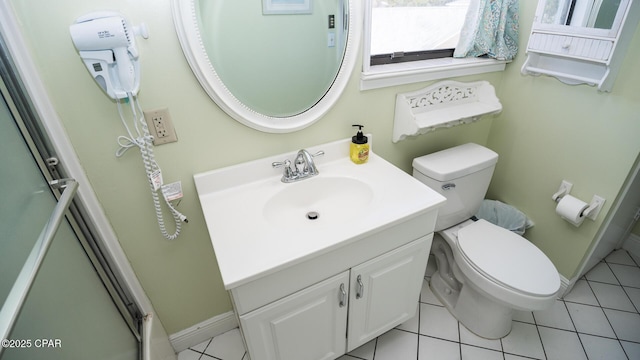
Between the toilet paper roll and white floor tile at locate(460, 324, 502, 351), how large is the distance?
677mm

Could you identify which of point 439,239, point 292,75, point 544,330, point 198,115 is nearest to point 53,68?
point 198,115

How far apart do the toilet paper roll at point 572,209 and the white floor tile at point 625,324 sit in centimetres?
53

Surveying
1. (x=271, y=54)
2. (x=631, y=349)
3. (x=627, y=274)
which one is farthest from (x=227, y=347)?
(x=627, y=274)

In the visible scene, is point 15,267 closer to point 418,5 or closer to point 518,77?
point 418,5

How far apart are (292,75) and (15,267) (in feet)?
3.06

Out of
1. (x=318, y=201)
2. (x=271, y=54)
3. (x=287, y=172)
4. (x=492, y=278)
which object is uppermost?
(x=271, y=54)

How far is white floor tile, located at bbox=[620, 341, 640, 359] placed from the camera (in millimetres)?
1307

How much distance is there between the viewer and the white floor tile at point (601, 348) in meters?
1.31

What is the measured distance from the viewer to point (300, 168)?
118 cm

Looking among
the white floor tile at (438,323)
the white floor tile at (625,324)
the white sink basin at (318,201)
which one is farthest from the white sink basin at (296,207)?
the white floor tile at (625,324)

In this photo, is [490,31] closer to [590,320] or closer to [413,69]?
[413,69]

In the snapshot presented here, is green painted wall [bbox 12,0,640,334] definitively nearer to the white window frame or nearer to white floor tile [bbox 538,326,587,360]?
the white window frame

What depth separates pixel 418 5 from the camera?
1311mm

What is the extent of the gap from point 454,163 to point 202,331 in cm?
145
